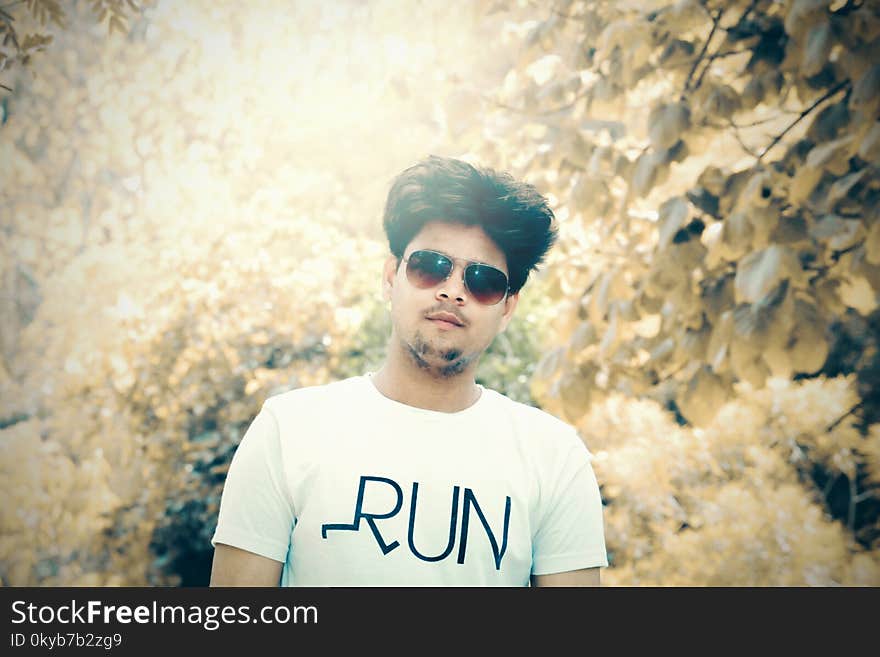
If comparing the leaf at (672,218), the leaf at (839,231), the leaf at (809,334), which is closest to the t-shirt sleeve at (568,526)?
the leaf at (809,334)

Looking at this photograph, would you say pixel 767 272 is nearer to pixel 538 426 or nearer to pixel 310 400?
pixel 538 426

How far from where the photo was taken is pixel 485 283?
1.71 metres

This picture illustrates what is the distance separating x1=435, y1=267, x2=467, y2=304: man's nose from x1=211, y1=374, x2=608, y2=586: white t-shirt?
260 millimetres

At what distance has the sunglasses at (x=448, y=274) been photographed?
1.69m

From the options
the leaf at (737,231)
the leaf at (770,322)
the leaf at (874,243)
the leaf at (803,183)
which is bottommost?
the leaf at (770,322)

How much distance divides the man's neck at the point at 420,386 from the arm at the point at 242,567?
0.45 m

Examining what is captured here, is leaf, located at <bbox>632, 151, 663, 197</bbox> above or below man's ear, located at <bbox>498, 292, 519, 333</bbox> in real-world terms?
above

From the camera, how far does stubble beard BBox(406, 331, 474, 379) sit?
164 centimetres

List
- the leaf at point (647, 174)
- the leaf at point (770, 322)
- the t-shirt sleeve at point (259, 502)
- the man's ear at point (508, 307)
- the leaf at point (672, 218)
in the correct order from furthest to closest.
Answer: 1. the leaf at point (647, 174)
2. the leaf at point (672, 218)
3. the leaf at point (770, 322)
4. the man's ear at point (508, 307)
5. the t-shirt sleeve at point (259, 502)

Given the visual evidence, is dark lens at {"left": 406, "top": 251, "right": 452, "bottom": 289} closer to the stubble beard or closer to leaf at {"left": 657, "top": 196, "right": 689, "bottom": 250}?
the stubble beard

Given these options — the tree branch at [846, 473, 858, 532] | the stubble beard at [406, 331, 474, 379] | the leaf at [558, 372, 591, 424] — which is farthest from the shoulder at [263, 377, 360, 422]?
the tree branch at [846, 473, 858, 532]

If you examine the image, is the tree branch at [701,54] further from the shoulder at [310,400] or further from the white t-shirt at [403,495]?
the shoulder at [310,400]

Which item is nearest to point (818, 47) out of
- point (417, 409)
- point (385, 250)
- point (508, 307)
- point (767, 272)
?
point (767, 272)
